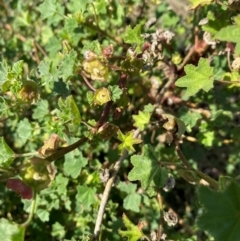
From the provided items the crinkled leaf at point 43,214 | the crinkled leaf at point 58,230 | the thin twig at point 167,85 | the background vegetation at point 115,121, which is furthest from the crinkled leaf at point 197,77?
the crinkled leaf at point 58,230

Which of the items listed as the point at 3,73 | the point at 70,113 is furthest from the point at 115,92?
the point at 3,73

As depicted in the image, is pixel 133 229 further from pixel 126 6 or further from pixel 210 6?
pixel 126 6

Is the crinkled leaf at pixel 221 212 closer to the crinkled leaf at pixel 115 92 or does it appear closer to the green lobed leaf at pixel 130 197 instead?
the crinkled leaf at pixel 115 92

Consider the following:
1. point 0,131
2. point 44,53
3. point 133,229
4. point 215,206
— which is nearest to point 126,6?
point 44,53

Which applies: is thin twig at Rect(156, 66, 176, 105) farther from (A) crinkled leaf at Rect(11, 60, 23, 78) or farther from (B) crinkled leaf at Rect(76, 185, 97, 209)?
(A) crinkled leaf at Rect(11, 60, 23, 78)

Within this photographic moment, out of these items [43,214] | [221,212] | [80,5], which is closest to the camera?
[221,212]

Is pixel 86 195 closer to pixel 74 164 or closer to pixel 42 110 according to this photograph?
pixel 74 164
